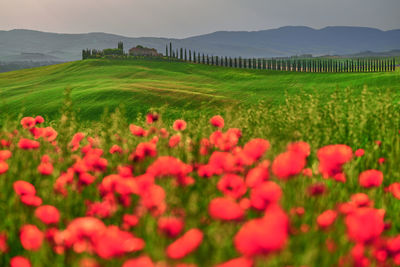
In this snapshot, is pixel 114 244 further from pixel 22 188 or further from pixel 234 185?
pixel 22 188

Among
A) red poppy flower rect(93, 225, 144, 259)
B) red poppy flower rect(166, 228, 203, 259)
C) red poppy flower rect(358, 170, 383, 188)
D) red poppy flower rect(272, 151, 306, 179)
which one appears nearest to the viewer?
red poppy flower rect(166, 228, 203, 259)

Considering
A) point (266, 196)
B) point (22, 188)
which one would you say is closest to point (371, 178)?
point (266, 196)

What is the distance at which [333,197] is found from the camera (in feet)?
10.3

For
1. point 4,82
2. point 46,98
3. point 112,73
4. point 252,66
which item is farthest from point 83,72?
point 252,66

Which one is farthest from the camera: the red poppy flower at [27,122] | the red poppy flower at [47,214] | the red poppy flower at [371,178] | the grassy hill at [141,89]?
the grassy hill at [141,89]

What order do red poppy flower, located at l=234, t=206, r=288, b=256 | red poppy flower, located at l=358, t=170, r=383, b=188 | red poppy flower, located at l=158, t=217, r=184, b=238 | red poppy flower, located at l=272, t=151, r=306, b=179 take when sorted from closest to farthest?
red poppy flower, located at l=234, t=206, r=288, b=256, red poppy flower, located at l=158, t=217, r=184, b=238, red poppy flower, located at l=272, t=151, r=306, b=179, red poppy flower, located at l=358, t=170, r=383, b=188

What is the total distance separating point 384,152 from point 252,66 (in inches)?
2133

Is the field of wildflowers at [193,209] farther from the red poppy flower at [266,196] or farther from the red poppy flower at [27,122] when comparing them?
the red poppy flower at [27,122]

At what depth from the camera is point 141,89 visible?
21.5 m

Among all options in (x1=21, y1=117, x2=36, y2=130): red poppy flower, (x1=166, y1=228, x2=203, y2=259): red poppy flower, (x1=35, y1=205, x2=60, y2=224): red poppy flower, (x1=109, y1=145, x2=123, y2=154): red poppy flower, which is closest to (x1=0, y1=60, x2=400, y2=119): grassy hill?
(x1=21, y1=117, x2=36, y2=130): red poppy flower

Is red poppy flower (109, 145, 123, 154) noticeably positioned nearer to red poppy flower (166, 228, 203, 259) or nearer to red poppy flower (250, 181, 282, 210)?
red poppy flower (250, 181, 282, 210)

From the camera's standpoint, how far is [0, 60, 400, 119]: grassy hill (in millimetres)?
18219

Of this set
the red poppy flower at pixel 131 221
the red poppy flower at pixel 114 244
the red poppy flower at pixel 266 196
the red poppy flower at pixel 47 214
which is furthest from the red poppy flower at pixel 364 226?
the red poppy flower at pixel 47 214

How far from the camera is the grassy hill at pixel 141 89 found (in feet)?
59.8
